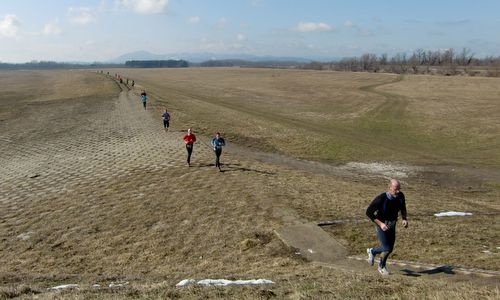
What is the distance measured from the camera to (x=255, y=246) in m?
14.4

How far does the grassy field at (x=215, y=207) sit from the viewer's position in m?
11.3

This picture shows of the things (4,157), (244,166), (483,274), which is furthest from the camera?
(4,157)

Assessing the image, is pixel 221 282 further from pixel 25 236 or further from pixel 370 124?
pixel 370 124

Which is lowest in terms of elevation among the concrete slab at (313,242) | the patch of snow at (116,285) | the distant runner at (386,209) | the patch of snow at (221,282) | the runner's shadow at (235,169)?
the concrete slab at (313,242)

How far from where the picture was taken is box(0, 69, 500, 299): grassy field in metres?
11.3

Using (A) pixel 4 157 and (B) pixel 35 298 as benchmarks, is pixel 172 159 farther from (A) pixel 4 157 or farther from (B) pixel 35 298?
(B) pixel 35 298

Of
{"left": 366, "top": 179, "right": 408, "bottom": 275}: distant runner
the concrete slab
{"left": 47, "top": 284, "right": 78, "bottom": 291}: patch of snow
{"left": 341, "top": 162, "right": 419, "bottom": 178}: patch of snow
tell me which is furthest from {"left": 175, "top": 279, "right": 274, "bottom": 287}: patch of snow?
{"left": 341, "top": 162, "right": 419, "bottom": 178}: patch of snow

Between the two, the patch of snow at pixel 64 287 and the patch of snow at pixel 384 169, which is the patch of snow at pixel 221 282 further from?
the patch of snow at pixel 384 169

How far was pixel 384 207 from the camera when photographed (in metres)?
10.5

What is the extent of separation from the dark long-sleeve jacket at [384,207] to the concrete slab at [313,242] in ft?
9.57

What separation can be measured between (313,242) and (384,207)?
4378mm

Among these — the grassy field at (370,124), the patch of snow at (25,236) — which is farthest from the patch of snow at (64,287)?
the grassy field at (370,124)

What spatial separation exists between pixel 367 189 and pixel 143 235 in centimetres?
1184

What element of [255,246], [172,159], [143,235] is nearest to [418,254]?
[255,246]
